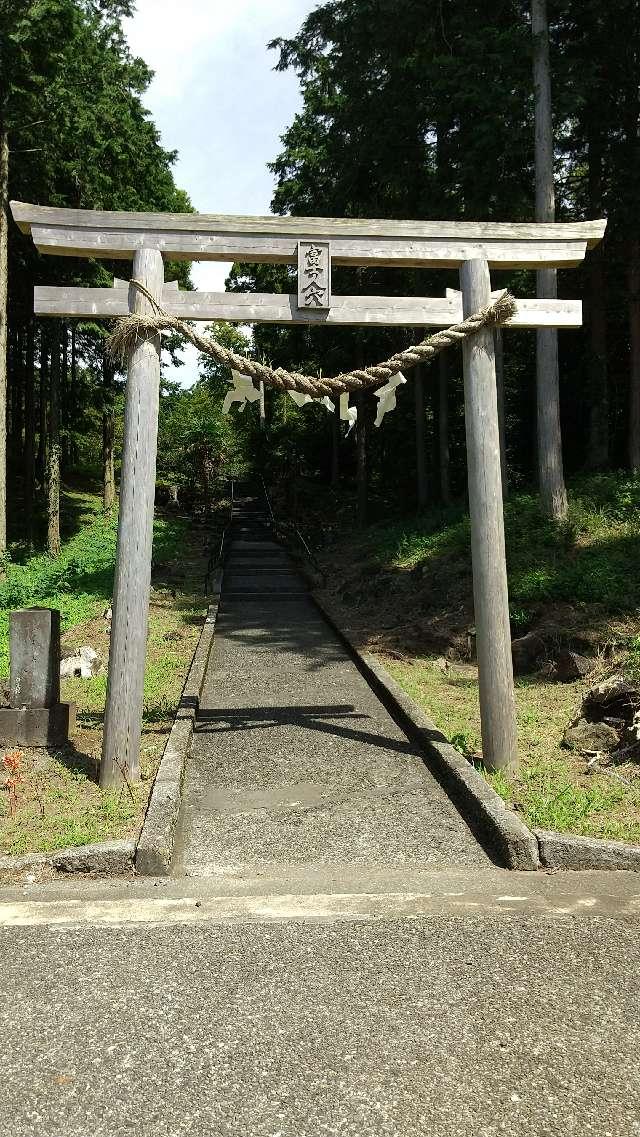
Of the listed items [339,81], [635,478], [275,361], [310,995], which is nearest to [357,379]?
[310,995]

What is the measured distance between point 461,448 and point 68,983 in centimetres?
2108

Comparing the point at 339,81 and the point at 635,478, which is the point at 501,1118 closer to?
the point at 635,478

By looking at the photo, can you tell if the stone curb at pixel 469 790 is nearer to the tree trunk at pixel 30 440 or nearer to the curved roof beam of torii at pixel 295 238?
the curved roof beam of torii at pixel 295 238

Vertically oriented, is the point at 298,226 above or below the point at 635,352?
below

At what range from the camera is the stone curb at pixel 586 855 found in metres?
4.52

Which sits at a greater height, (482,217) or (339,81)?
(339,81)

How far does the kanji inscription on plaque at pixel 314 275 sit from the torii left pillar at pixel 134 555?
1018 mm

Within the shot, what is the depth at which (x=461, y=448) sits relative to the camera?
23125mm

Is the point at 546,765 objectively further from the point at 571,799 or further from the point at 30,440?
the point at 30,440

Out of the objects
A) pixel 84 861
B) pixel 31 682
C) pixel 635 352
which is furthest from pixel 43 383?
pixel 84 861

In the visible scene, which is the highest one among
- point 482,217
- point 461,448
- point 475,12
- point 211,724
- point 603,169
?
point 475,12

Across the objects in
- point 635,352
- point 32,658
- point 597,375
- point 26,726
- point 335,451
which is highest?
point 335,451

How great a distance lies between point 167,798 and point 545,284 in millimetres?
A: 11207

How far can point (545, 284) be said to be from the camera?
13.2m
